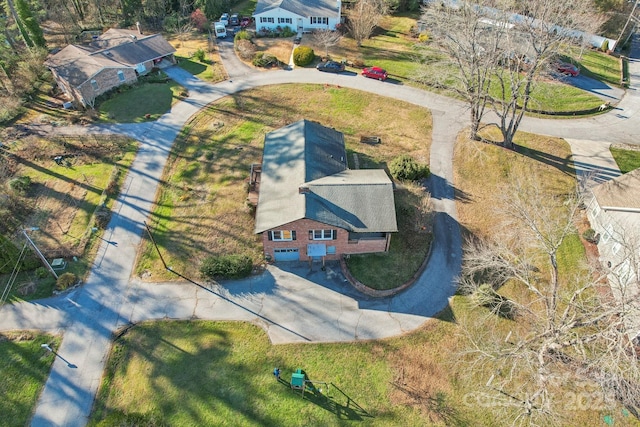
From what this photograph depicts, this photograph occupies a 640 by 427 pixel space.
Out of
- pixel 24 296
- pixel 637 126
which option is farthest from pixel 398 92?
pixel 24 296

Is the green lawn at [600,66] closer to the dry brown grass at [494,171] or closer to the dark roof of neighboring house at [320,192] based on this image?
the dry brown grass at [494,171]

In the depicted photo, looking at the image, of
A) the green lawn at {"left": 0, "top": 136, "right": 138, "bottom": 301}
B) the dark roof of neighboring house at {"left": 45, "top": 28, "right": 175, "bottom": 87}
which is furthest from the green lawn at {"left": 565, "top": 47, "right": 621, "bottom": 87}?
the green lawn at {"left": 0, "top": 136, "right": 138, "bottom": 301}

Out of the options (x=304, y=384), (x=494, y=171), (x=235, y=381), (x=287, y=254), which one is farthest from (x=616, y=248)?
(x=235, y=381)

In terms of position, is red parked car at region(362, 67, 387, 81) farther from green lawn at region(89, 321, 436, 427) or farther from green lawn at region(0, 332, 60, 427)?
green lawn at region(0, 332, 60, 427)

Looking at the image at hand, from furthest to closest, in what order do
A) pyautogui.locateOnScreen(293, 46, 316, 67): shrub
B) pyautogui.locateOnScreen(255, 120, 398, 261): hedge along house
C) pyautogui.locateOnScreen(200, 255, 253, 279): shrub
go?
pyautogui.locateOnScreen(293, 46, 316, 67): shrub, pyautogui.locateOnScreen(200, 255, 253, 279): shrub, pyautogui.locateOnScreen(255, 120, 398, 261): hedge along house

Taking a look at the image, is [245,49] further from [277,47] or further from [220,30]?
[220,30]

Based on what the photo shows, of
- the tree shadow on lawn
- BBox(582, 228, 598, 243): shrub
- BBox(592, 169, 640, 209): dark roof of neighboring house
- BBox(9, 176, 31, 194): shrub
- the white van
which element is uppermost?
the white van

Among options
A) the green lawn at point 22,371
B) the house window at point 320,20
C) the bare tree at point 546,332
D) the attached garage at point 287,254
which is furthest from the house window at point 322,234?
the house window at point 320,20
